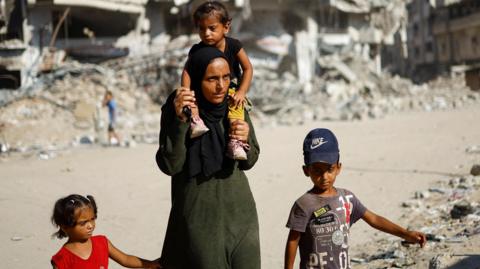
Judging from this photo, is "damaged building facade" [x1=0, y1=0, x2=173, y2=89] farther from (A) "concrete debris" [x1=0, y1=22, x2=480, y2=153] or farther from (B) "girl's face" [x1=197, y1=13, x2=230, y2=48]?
(B) "girl's face" [x1=197, y1=13, x2=230, y2=48]

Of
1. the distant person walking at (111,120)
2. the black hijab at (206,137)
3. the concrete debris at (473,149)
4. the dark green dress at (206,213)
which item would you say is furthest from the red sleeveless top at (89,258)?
the distant person walking at (111,120)

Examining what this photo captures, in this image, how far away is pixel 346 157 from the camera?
37.4 ft

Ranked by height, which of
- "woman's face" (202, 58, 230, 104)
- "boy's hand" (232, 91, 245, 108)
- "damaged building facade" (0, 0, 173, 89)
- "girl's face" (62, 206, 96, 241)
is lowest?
"girl's face" (62, 206, 96, 241)

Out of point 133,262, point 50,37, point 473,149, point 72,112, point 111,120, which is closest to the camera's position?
point 133,262

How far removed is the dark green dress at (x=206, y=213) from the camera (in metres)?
2.66

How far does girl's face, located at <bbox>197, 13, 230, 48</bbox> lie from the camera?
118 inches

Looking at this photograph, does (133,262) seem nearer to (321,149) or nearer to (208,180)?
(208,180)

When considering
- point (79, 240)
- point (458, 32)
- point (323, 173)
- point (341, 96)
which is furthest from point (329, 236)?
point (458, 32)

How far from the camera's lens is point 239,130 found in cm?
262

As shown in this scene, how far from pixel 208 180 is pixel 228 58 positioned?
29.5 inches

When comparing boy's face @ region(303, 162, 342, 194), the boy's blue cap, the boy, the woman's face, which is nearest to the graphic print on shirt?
the boy

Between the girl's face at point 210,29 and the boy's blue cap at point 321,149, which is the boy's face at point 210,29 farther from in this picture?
the boy's blue cap at point 321,149

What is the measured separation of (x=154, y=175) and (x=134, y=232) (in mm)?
3798

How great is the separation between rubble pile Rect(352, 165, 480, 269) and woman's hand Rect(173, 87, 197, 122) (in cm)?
199
